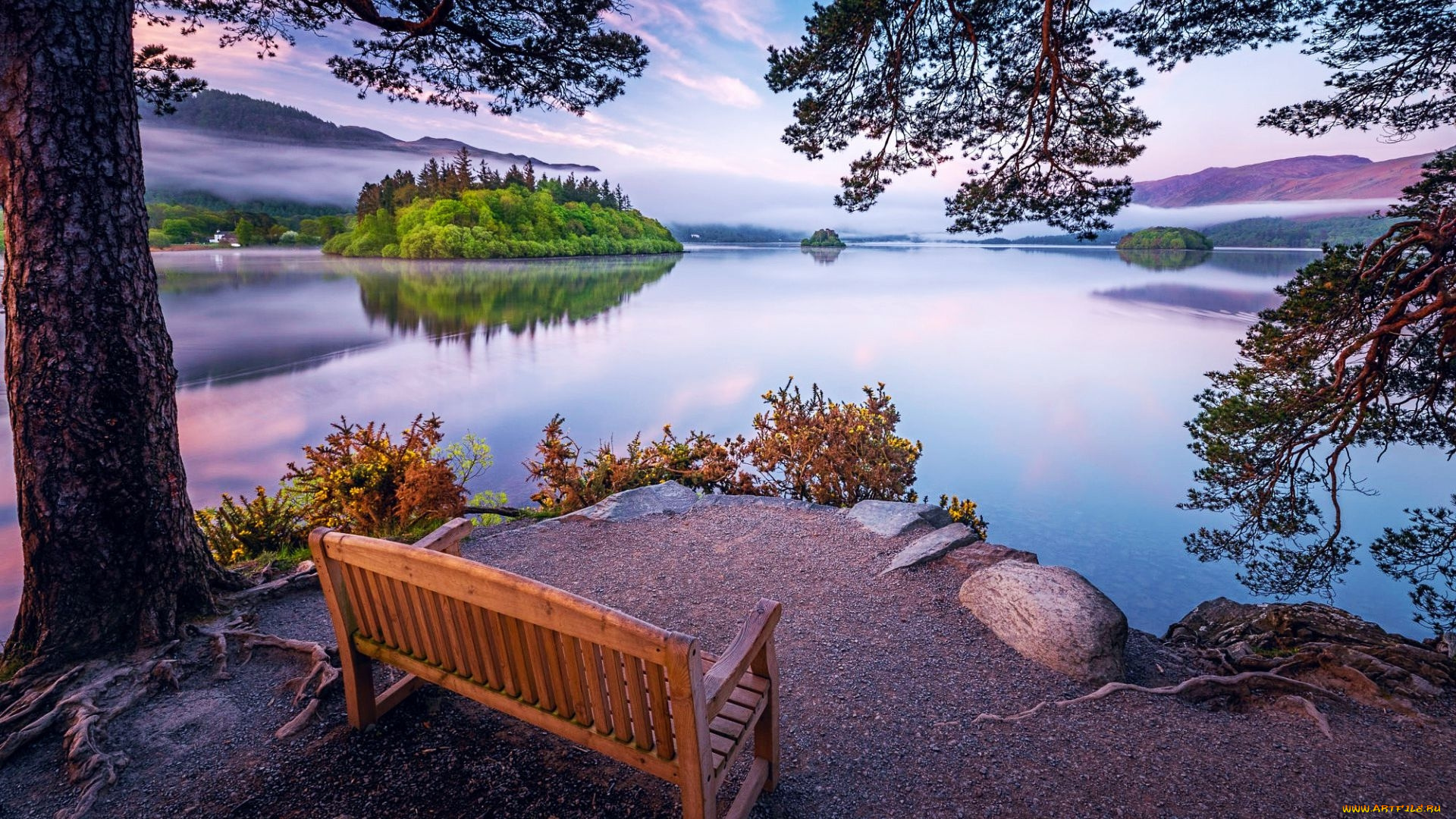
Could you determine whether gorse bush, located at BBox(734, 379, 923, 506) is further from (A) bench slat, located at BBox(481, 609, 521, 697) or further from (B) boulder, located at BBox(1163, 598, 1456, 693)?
(A) bench slat, located at BBox(481, 609, 521, 697)

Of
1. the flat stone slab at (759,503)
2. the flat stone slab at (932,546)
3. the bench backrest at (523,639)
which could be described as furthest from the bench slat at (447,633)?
the flat stone slab at (759,503)

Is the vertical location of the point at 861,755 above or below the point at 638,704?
below

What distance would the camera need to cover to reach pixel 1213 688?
3600mm

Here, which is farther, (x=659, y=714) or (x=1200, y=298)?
(x=1200, y=298)

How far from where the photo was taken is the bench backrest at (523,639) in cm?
183

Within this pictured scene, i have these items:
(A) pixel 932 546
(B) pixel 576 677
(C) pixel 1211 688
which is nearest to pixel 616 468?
(A) pixel 932 546

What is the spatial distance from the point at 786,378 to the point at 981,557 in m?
17.7

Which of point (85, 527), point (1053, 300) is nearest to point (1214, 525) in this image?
point (85, 527)

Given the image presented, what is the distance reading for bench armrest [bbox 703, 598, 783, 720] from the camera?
6.53 feet

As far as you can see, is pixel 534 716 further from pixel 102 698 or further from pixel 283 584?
pixel 283 584

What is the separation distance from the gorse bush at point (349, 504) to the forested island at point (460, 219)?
5876 centimetres

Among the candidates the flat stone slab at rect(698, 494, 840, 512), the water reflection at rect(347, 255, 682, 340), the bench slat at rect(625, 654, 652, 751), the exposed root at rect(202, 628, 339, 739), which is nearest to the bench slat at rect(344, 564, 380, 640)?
the exposed root at rect(202, 628, 339, 739)

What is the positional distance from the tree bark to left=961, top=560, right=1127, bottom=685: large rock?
4.90 m

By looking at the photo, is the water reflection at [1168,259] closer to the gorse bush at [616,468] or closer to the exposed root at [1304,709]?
the gorse bush at [616,468]
